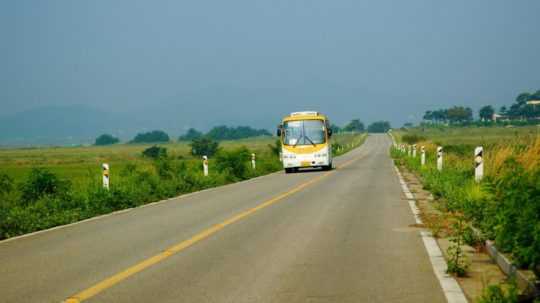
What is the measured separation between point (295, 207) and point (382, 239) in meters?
5.77

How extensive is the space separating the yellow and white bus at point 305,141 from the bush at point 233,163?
399cm

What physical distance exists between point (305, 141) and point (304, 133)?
415 mm

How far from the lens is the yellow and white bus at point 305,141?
120 ft

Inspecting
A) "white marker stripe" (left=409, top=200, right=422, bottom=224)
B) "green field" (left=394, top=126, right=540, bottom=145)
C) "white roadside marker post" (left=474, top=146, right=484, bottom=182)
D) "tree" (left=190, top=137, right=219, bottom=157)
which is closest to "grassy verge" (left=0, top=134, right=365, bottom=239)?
"white marker stripe" (left=409, top=200, right=422, bottom=224)

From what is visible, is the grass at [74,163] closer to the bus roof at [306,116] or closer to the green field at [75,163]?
the green field at [75,163]

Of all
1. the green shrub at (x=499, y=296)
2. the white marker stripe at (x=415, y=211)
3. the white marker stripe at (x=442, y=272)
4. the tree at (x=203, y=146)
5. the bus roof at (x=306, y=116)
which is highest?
the bus roof at (x=306, y=116)

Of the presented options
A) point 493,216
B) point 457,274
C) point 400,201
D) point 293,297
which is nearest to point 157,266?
point 293,297

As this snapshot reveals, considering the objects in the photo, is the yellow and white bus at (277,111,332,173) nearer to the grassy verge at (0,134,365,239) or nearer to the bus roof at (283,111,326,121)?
the bus roof at (283,111,326,121)

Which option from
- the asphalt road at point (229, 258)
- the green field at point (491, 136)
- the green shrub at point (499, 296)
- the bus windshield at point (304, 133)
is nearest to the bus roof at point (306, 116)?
the bus windshield at point (304, 133)

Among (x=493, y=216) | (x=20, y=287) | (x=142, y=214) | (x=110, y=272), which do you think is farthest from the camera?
(x=142, y=214)

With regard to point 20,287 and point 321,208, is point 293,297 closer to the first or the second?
point 20,287

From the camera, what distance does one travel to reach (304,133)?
36906 millimetres

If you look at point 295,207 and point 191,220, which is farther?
point 295,207

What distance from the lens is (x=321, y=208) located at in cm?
1666
